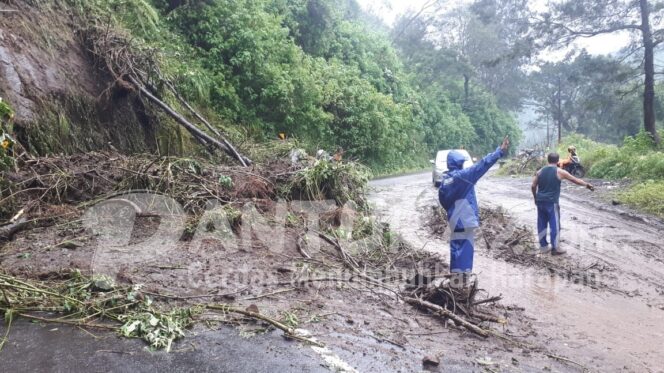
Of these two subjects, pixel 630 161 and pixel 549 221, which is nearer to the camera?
pixel 549 221

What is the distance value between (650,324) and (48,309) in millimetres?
6129

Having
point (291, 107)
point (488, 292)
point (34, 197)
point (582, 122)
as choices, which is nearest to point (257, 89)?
point (291, 107)

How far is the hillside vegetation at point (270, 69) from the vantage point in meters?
11.3

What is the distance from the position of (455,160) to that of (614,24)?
18.5 meters

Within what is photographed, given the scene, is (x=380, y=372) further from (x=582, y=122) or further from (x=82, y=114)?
(x=582, y=122)

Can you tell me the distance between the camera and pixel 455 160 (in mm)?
5543

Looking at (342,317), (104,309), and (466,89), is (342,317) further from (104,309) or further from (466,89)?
(466,89)

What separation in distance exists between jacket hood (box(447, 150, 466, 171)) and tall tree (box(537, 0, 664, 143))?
1658 centimetres

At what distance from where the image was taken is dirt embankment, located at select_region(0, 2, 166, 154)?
7002mm

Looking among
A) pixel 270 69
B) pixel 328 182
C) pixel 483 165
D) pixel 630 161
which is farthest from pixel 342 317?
pixel 630 161

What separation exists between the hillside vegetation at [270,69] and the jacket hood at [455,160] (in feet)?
18.7

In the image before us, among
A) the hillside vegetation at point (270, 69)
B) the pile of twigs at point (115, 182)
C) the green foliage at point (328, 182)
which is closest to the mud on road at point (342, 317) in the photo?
the pile of twigs at point (115, 182)

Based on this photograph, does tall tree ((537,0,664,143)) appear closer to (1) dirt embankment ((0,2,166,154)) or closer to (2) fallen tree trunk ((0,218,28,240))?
(1) dirt embankment ((0,2,166,154))

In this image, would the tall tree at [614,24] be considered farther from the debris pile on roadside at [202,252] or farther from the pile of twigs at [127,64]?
the pile of twigs at [127,64]
